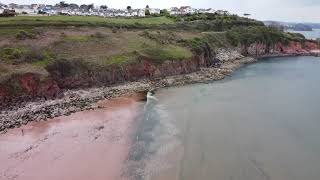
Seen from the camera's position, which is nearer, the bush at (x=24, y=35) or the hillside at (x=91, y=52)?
the hillside at (x=91, y=52)

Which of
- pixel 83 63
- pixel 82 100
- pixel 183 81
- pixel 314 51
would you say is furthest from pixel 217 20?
pixel 82 100

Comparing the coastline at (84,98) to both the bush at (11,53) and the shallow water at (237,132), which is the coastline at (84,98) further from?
the bush at (11,53)

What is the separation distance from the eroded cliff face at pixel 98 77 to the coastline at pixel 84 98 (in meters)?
Result: 1.36

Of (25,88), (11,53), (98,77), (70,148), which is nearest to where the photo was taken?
(70,148)

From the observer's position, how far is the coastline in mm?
41237

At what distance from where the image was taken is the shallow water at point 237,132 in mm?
29438

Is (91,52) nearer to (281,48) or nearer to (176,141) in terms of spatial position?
(176,141)

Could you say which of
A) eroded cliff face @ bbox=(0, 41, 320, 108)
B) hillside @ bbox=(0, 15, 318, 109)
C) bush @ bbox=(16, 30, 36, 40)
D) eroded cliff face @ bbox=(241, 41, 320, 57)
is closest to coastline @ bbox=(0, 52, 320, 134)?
eroded cliff face @ bbox=(0, 41, 320, 108)

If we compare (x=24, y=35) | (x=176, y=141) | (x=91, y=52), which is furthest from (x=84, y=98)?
(x=176, y=141)

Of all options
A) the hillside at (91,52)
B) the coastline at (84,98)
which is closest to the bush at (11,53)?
the hillside at (91,52)

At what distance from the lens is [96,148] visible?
33844 mm

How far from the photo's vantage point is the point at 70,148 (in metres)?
33.9

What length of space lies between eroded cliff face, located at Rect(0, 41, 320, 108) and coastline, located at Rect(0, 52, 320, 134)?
4.45 ft

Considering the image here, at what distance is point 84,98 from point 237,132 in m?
21.0
